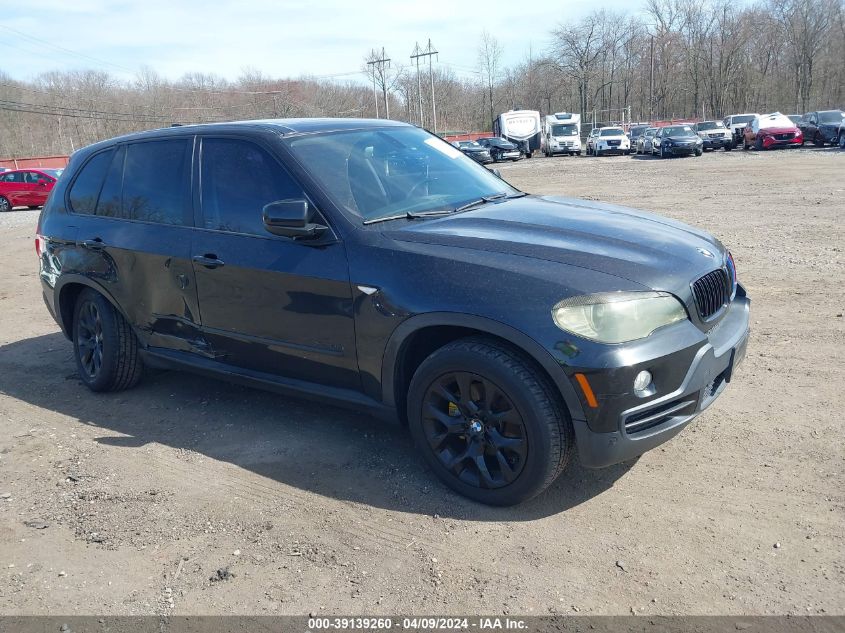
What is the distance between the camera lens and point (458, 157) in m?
4.88

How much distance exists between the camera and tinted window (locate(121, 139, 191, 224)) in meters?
4.51

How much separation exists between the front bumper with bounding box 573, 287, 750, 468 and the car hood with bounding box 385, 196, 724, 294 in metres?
0.34

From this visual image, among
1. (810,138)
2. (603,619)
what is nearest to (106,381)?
(603,619)

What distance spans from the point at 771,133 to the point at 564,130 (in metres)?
12.7

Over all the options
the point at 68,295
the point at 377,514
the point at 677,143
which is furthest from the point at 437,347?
the point at 677,143

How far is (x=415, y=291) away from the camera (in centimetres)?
342

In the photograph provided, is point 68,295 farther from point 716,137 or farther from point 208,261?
point 716,137

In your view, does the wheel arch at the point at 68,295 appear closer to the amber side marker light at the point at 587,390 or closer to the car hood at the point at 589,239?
the car hood at the point at 589,239

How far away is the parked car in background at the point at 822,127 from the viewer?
102ft

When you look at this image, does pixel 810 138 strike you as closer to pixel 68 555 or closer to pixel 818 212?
pixel 818 212

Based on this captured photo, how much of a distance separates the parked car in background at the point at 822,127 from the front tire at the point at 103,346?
108 feet

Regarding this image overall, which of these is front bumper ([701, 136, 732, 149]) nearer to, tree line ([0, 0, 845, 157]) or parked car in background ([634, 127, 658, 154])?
parked car in background ([634, 127, 658, 154])

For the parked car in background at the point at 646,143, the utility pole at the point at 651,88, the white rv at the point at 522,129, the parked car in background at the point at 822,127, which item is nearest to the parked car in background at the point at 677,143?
A: the parked car in background at the point at 646,143

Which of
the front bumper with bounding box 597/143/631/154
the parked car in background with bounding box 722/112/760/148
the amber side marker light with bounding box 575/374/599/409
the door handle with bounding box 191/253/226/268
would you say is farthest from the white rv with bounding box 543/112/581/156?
the amber side marker light with bounding box 575/374/599/409
